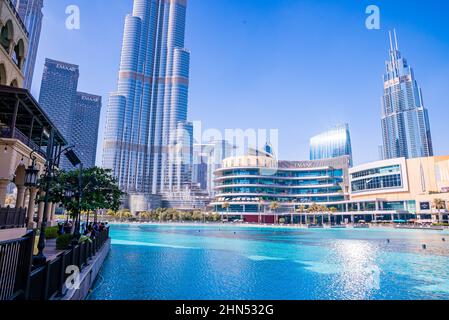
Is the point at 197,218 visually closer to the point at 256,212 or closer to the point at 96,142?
the point at 256,212

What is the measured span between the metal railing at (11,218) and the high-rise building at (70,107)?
152147 mm

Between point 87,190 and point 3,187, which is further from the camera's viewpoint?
point 87,190

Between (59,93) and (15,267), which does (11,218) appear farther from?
(59,93)

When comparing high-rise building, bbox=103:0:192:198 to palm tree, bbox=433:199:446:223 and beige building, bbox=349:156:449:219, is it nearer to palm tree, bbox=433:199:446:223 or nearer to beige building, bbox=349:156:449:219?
beige building, bbox=349:156:449:219

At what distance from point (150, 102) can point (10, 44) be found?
16027cm

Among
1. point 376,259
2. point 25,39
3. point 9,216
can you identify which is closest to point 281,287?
point 376,259

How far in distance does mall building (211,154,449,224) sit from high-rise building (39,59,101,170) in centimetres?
9682

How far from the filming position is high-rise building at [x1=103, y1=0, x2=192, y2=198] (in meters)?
163

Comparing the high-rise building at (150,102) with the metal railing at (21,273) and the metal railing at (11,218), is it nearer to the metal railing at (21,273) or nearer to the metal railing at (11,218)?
the metal railing at (11,218)

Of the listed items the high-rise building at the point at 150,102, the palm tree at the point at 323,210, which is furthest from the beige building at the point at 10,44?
the high-rise building at the point at 150,102

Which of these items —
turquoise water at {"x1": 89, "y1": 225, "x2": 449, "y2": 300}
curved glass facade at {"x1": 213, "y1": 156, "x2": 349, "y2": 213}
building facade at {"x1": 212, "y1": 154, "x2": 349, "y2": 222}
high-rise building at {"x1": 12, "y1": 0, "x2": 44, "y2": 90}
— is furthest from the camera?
curved glass facade at {"x1": 213, "y1": 156, "x2": 349, "y2": 213}

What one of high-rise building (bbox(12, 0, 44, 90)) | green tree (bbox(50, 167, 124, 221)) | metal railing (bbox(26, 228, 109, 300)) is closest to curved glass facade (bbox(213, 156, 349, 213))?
high-rise building (bbox(12, 0, 44, 90))

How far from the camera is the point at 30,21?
4801 inches

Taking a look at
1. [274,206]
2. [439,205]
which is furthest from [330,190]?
[439,205]
